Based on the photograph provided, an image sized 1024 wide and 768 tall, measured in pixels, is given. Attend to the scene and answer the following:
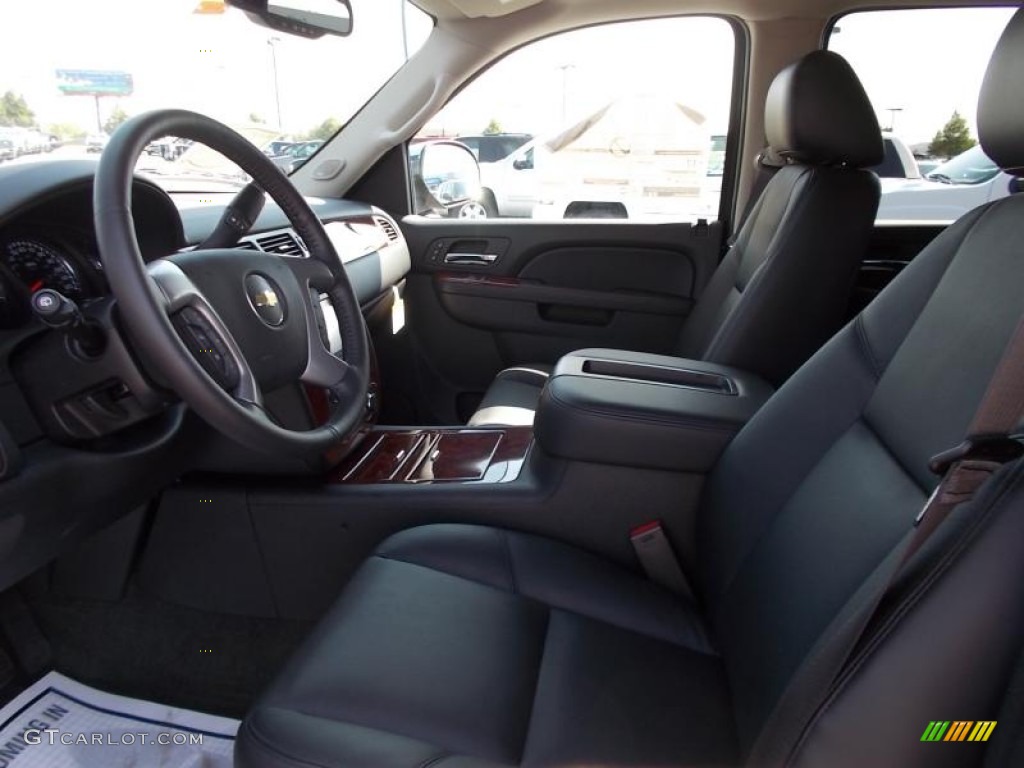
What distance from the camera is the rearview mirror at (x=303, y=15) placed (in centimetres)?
158

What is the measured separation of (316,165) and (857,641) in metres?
2.28

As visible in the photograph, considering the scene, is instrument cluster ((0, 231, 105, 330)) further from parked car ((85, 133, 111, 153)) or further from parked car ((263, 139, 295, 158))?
parked car ((263, 139, 295, 158))

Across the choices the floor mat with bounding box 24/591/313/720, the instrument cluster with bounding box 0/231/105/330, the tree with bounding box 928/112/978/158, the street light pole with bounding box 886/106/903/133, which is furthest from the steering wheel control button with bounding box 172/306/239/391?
the tree with bounding box 928/112/978/158

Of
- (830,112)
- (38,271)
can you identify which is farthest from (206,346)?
(830,112)

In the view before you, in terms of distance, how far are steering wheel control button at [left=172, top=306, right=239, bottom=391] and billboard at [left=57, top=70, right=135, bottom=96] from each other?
93 cm

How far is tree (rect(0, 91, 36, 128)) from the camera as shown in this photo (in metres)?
1.59

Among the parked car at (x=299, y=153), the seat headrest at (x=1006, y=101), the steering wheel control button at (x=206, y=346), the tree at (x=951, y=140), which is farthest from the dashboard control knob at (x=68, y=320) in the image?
the tree at (x=951, y=140)

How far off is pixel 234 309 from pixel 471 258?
1.61 meters

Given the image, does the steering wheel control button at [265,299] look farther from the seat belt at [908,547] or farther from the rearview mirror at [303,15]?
the seat belt at [908,547]

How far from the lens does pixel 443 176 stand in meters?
2.91

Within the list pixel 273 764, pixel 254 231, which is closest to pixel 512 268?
pixel 254 231

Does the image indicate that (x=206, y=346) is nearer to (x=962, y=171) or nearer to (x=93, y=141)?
(x=93, y=141)

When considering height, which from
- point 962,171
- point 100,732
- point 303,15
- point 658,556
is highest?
point 303,15

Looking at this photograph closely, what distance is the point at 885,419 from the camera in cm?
98
